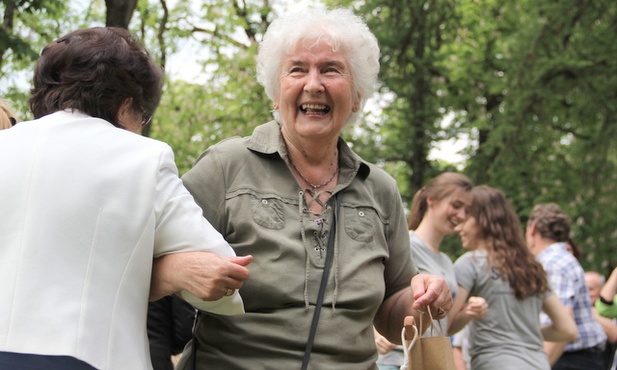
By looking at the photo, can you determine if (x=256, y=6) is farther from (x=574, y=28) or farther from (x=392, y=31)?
(x=574, y=28)

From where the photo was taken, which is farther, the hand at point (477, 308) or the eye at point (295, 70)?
the hand at point (477, 308)

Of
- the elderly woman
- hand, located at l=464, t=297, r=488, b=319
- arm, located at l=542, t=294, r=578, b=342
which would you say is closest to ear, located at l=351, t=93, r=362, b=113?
the elderly woman

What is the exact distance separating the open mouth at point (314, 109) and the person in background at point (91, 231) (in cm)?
90

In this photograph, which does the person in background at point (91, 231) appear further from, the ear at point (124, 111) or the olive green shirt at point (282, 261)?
the olive green shirt at point (282, 261)

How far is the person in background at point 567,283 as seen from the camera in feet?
25.5

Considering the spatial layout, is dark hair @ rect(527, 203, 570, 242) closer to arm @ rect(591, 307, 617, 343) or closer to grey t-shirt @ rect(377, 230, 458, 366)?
arm @ rect(591, 307, 617, 343)

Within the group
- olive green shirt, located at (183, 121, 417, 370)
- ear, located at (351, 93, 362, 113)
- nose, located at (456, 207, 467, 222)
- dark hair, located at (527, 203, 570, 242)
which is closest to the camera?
olive green shirt, located at (183, 121, 417, 370)

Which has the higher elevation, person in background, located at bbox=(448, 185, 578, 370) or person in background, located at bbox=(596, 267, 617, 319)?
person in background, located at bbox=(448, 185, 578, 370)

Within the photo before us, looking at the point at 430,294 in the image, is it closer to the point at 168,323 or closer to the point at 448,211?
the point at 168,323

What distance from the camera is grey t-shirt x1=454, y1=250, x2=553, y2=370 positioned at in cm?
620

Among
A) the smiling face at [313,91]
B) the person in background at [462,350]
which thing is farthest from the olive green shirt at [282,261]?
the person in background at [462,350]

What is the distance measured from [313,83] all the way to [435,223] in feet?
9.23

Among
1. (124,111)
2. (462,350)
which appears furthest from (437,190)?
(124,111)

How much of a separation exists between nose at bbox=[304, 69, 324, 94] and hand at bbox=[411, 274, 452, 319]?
731 millimetres
